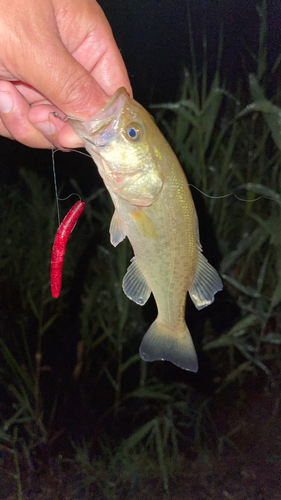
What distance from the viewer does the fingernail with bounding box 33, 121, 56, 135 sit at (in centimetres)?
62

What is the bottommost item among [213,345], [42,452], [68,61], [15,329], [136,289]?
[42,452]

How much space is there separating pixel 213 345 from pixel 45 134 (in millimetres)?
908

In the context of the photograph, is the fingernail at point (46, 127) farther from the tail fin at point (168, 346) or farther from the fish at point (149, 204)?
the tail fin at point (168, 346)

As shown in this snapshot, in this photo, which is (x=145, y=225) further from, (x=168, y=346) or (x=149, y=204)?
(x=168, y=346)

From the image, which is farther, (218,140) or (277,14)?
(218,140)

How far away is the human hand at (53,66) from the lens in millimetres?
443

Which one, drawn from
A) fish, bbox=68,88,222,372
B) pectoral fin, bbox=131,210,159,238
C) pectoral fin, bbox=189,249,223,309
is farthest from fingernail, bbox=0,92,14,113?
pectoral fin, bbox=189,249,223,309

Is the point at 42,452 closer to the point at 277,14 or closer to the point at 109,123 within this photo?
the point at 109,123

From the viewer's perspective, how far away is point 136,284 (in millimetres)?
544

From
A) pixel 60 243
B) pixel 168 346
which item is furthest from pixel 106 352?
pixel 60 243

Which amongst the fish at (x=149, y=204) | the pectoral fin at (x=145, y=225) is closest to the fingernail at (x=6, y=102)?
the fish at (x=149, y=204)

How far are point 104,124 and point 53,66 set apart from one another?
10 centimetres

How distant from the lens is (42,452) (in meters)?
1.26

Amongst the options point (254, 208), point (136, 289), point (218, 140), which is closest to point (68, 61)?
point (136, 289)
